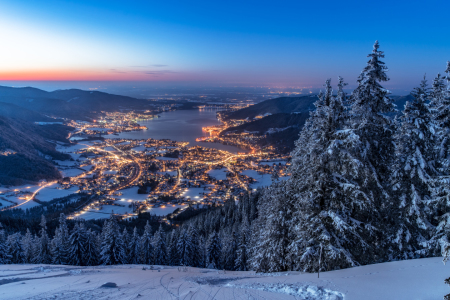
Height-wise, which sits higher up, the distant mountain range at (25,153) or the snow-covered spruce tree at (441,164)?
the snow-covered spruce tree at (441,164)

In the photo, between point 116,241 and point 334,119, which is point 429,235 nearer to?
point 334,119

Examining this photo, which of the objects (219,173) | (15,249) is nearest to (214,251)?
(15,249)

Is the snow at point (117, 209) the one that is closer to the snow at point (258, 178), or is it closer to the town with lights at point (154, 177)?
the town with lights at point (154, 177)

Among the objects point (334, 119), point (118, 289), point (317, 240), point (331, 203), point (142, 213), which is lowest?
point (142, 213)

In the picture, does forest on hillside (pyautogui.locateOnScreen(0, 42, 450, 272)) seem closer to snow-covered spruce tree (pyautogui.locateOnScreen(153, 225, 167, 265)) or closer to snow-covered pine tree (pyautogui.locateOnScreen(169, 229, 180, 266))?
snow-covered pine tree (pyautogui.locateOnScreen(169, 229, 180, 266))

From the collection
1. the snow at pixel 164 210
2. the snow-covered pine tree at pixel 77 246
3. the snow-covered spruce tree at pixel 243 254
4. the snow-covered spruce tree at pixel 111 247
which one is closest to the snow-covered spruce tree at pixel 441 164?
the snow-covered spruce tree at pixel 243 254

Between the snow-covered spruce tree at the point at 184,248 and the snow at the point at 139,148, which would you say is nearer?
the snow-covered spruce tree at the point at 184,248

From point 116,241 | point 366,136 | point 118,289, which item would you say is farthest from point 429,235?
point 116,241

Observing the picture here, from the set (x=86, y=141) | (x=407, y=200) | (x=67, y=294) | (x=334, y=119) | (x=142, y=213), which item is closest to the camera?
(x=67, y=294)
